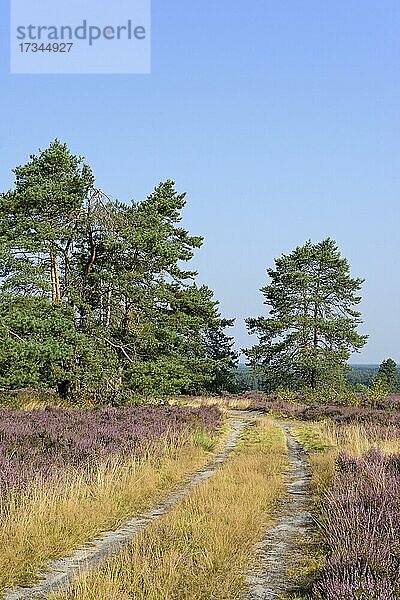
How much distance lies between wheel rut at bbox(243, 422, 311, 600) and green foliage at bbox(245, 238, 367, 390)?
32.3 m

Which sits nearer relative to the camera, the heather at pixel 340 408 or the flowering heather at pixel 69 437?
the flowering heather at pixel 69 437

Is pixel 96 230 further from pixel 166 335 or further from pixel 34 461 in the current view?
pixel 34 461

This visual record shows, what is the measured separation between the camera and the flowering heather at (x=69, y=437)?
32.0ft

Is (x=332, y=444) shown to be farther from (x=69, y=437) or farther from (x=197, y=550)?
(x=197, y=550)

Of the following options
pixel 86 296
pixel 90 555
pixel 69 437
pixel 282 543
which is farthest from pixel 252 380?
pixel 90 555

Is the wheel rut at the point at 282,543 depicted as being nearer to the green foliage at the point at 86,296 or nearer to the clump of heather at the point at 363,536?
the clump of heather at the point at 363,536

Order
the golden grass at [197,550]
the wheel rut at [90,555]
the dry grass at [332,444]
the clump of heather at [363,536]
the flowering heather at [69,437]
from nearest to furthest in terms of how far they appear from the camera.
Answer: the clump of heather at [363,536]
the golden grass at [197,550]
the wheel rut at [90,555]
the flowering heather at [69,437]
the dry grass at [332,444]

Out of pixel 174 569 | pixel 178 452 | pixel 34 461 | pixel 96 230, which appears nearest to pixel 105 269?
pixel 96 230

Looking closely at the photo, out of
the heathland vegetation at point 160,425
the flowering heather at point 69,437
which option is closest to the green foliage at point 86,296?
the heathland vegetation at point 160,425

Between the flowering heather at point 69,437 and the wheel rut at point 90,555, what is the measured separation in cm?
151

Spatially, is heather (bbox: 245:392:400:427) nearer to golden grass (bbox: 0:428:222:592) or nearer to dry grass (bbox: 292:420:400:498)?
dry grass (bbox: 292:420:400:498)

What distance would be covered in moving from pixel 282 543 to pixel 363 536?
2111 mm

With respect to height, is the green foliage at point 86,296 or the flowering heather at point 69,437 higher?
the green foliage at point 86,296

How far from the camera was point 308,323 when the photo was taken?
4472 centimetres
